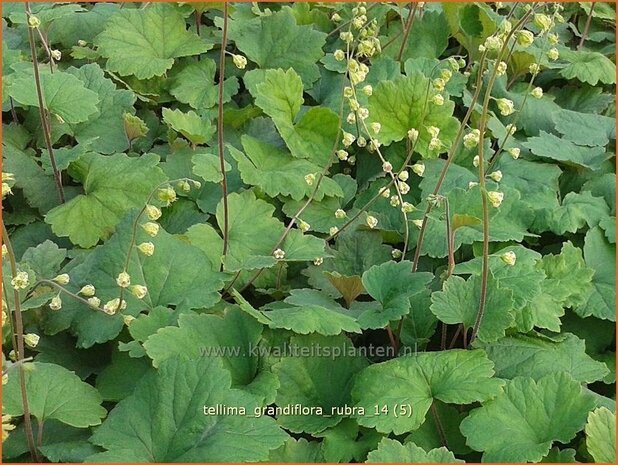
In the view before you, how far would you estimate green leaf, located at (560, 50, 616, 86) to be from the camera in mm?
2721

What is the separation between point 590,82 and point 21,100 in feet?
6.66

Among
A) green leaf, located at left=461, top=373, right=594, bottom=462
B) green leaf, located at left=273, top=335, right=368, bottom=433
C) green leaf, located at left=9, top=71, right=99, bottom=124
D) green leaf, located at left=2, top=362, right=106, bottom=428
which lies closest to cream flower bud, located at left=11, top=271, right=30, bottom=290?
green leaf, located at left=2, top=362, right=106, bottom=428

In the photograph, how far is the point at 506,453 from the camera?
1556 millimetres

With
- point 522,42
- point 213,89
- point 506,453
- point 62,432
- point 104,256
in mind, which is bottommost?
point 62,432

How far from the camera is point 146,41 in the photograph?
2.57 meters

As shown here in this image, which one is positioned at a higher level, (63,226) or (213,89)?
(213,89)

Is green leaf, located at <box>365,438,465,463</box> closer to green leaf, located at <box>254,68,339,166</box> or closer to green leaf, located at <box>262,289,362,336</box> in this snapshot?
green leaf, located at <box>262,289,362,336</box>

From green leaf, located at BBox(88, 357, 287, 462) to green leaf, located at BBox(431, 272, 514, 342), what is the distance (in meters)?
0.52

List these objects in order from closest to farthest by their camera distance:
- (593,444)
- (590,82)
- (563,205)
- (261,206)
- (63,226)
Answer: (593,444) < (63,226) < (261,206) < (563,205) < (590,82)

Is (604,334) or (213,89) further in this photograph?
(213,89)

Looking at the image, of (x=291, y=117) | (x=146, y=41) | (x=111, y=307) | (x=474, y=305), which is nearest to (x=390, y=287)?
(x=474, y=305)

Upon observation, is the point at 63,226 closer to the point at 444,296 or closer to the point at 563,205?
the point at 444,296

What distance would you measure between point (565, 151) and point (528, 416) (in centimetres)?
113

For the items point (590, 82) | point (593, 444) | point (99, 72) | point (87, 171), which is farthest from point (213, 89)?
point (593, 444)
